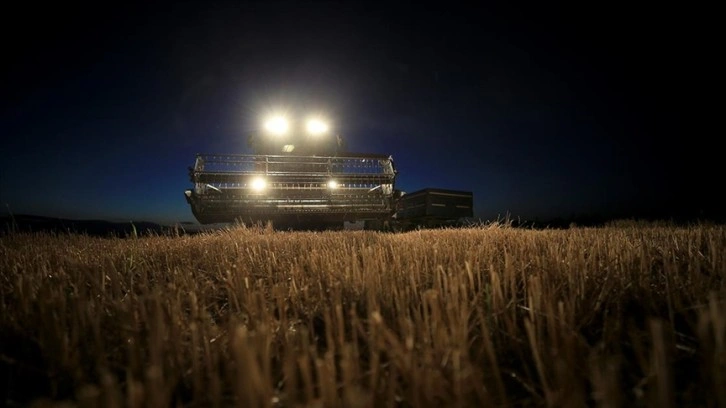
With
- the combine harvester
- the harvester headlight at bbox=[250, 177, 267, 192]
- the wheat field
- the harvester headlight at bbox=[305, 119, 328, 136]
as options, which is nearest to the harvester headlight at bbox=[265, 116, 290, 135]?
the harvester headlight at bbox=[305, 119, 328, 136]

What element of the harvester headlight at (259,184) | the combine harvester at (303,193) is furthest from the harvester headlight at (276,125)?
the harvester headlight at (259,184)

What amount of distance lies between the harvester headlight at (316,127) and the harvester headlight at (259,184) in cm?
550

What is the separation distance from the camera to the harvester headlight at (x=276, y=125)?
45.0 feet

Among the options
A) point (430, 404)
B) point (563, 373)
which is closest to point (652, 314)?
point (563, 373)

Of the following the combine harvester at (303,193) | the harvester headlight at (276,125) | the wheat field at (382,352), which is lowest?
the wheat field at (382,352)

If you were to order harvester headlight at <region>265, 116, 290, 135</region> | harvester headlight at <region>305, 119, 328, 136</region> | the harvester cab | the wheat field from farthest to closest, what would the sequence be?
harvester headlight at <region>305, 119, 328, 136</region> → harvester headlight at <region>265, 116, 290, 135</region> → the harvester cab → the wheat field

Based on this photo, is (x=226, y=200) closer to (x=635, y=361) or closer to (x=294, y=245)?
(x=294, y=245)

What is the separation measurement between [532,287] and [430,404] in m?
0.82

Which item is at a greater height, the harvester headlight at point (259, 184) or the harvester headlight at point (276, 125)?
the harvester headlight at point (276, 125)

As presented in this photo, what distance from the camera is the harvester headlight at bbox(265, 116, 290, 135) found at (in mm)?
13711

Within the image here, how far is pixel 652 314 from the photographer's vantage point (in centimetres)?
147

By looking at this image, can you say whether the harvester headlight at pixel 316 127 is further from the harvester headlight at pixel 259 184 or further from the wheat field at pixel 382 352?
the wheat field at pixel 382 352

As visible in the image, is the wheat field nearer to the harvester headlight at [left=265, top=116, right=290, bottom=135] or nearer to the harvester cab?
the harvester cab

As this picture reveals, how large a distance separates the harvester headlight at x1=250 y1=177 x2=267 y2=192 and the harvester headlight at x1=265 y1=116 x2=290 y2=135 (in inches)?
201
